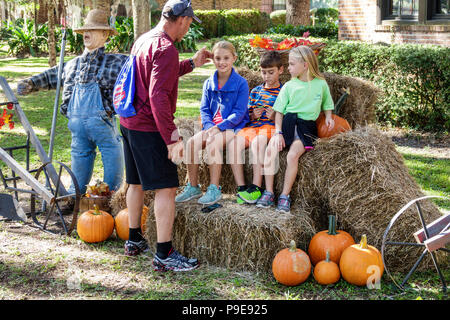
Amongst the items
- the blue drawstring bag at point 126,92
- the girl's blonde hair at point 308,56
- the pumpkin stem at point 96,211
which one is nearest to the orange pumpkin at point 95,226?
the pumpkin stem at point 96,211

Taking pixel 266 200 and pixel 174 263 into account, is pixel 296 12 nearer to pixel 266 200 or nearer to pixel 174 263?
pixel 266 200

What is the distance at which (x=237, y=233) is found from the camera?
408 cm

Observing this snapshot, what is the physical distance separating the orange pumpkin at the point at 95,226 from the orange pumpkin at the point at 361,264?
2.07 metres

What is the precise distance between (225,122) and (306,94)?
0.78 m

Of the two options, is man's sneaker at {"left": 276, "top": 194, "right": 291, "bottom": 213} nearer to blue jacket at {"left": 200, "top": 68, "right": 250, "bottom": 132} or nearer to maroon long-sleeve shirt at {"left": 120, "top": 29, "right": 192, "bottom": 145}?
blue jacket at {"left": 200, "top": 68, "right": 250, "bottom": 132}

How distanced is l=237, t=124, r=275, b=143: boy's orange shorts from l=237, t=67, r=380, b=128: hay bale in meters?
1.10

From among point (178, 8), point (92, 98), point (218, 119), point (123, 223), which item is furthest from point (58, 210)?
point (178, 8)

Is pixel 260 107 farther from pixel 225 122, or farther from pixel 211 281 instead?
pixel 211 281

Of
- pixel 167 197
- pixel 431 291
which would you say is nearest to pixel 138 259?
pixel 167 197

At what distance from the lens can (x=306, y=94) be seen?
4.72 metres

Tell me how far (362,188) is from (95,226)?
2299mm

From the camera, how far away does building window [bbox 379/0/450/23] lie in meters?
9.37

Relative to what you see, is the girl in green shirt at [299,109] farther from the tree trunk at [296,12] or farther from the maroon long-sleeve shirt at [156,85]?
the tree trunk at [296,12]

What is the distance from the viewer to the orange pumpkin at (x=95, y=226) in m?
4.59
